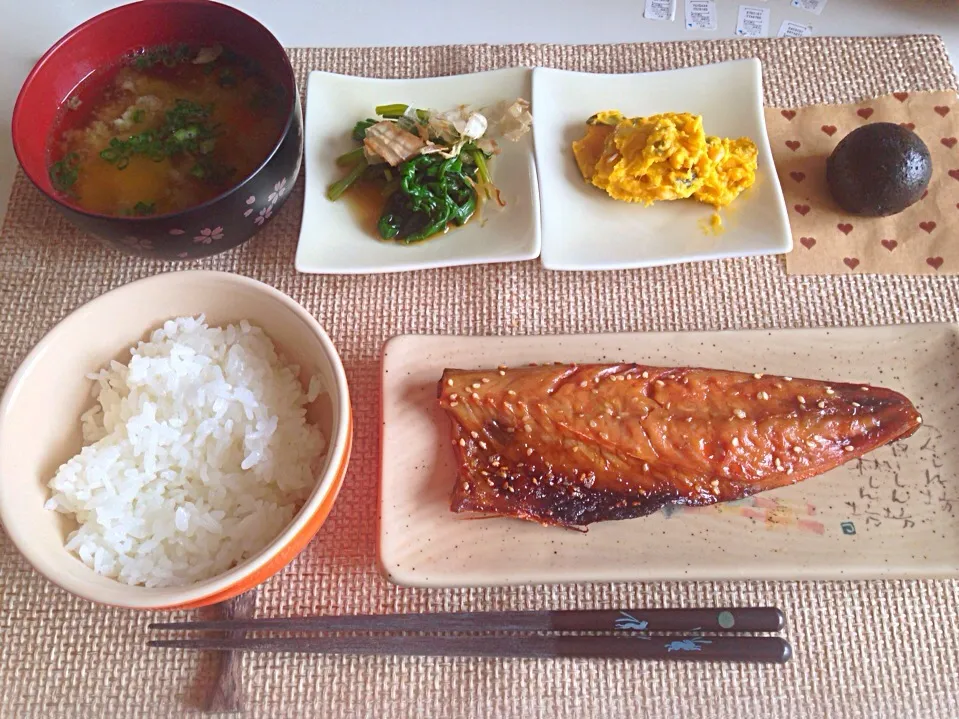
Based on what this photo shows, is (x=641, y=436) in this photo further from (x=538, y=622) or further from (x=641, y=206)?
(x=641, y=206)

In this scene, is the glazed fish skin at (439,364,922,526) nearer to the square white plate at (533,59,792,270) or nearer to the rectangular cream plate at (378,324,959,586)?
the rectangular cream plate at (378,324,959,586)

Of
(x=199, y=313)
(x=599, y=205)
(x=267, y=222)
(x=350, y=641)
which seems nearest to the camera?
(x=350, y=641)

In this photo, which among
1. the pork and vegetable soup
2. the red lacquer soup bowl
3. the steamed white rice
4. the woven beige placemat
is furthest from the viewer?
the pork and vegetable soup

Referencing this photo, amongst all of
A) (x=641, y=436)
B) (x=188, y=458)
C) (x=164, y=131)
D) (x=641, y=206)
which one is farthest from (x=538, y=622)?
(x=164, y=131)

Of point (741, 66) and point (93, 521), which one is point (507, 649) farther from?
point (741, 66)

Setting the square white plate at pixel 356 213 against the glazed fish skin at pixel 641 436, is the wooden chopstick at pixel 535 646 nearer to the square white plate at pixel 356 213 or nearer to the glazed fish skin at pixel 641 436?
the glazed fish skin at pixel 641 436

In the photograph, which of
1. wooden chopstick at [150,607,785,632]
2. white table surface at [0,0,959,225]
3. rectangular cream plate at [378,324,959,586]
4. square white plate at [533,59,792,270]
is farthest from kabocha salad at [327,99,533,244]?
wooden chopstick at [150,607,785,632]

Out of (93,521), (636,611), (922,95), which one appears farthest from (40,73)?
(922,95)
